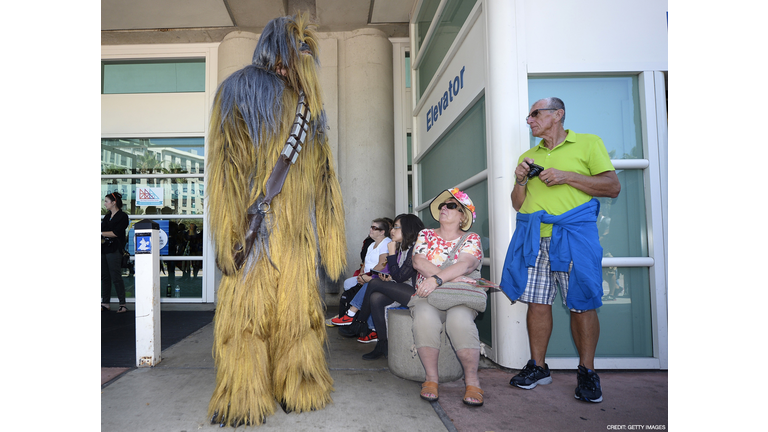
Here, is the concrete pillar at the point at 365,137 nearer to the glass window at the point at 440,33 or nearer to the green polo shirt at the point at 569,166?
the glass window at the point at 440,33

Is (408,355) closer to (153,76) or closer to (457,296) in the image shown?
(457,296)

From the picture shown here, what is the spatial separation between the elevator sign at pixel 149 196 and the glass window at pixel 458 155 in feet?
14.5

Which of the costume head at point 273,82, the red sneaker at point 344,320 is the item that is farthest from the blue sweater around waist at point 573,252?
the red sneaker at point 344,320

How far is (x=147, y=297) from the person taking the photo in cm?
321

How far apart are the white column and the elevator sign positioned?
5.77 metres

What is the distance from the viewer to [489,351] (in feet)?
10.9

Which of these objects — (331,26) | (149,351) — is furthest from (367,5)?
(149,351)

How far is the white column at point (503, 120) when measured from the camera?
10.1ft

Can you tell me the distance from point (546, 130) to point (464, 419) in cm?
184

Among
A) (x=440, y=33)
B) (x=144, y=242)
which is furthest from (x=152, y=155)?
(x=440, y=33)

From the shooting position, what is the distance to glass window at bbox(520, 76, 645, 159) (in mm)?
3248

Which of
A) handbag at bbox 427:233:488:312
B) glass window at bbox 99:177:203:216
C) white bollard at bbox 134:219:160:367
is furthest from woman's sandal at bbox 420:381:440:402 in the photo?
glass window at bbox 99:177:203:216

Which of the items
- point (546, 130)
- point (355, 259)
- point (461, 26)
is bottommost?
point (355, 259)
